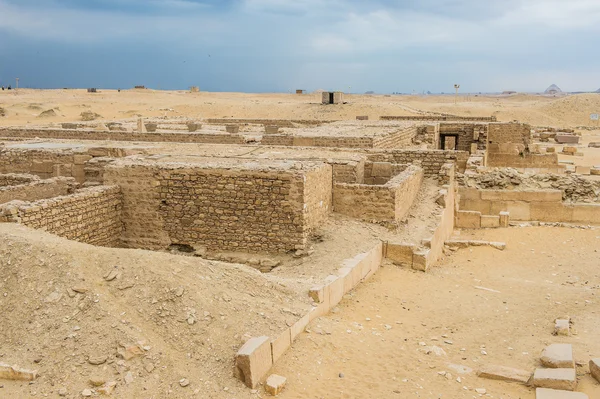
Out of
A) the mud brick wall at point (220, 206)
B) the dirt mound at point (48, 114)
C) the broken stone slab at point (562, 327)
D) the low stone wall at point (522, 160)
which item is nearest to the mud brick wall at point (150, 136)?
the mud brick wall at point (220, 206)

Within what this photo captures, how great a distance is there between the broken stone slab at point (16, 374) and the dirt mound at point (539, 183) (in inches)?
510

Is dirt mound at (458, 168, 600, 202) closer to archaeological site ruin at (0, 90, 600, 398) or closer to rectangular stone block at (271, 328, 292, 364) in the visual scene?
archaeological site ruin at (0, 90, 600, 398)

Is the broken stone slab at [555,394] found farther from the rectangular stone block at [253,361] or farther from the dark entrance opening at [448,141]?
the dark entrance opening at [448,141]

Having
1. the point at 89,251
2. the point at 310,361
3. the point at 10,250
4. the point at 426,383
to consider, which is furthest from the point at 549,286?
the point at 10,250

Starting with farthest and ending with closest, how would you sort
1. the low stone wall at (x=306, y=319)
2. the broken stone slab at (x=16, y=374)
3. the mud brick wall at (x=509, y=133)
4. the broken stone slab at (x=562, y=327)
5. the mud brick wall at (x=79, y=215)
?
the mud brick wall at (x=509, y=133), the mud brick wall at (x=79, y=215), the broken stone slab at (x=562, y=327), the low stone wall at (x=306, y=319), the broken stone slab at (x=16, y=374)

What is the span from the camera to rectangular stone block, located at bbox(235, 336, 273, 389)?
16.8ft

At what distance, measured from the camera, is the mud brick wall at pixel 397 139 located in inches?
642

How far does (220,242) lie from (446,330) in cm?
420

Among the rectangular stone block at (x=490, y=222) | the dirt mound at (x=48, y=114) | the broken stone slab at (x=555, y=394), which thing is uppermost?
the dirt mound at (x=48, y=114)

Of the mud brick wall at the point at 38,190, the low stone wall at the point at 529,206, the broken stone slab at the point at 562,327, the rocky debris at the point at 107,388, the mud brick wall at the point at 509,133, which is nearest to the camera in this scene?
the rocky debris at the point at 107,388

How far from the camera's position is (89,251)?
6.60 m

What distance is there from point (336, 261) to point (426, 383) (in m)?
3.14

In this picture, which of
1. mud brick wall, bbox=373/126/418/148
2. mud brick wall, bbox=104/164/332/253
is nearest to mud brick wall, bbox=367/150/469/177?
mud brick wall, bbox=373/126/418/148

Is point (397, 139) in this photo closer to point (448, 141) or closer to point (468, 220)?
point (468, 220)
